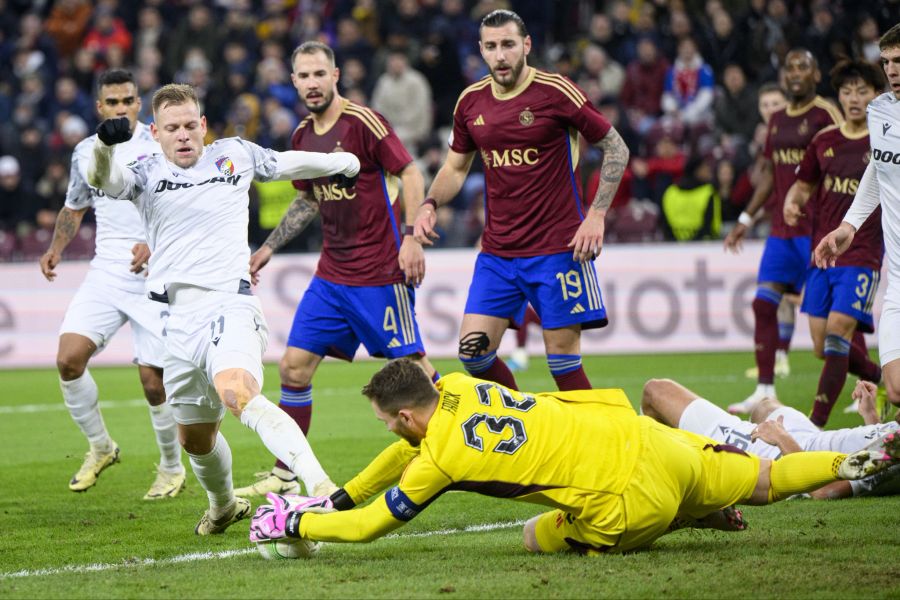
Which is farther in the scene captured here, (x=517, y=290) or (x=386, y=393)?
(x=517, y=290)

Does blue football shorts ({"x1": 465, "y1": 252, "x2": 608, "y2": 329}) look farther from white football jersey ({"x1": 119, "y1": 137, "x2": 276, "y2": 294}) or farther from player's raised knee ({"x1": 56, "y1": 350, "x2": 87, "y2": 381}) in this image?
player's raised knee ({"x1": 56, "y1": 350, "x2": 87, "y2": 381})

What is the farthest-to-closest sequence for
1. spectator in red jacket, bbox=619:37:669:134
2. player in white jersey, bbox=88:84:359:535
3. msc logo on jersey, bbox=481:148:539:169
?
spectator in red jacket, bbox=619:37:669:134
msc logo on jersey, bbox=481:148:539:169
player in white jersey, bbox=88:84:359:535

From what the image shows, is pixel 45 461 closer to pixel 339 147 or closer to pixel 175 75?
pixel 339 147

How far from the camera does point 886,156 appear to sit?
6934 mm

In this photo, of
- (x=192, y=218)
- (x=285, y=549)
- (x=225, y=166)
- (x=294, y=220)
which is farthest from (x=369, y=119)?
(x=285, y=549)

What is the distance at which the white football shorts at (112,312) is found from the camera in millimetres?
8547

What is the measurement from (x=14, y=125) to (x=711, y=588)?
19.2m

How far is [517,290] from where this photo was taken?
26.5ft

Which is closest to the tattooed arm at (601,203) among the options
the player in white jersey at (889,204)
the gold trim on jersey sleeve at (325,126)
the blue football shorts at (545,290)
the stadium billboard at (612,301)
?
the blue football shorts at (545,290)

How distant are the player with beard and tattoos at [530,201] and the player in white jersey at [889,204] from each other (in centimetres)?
145

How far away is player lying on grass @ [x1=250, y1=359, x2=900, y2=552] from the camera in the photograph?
5.34m

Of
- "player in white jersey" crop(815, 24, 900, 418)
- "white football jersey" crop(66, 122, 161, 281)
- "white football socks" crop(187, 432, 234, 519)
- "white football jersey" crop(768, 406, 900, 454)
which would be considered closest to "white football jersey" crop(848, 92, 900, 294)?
"player in white jersey" crop(815, 24, 900, 418)

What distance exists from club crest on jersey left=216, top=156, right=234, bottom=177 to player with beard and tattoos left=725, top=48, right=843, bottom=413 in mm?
5731

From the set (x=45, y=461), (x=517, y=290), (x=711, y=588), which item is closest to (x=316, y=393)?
(x=45, y=461)
